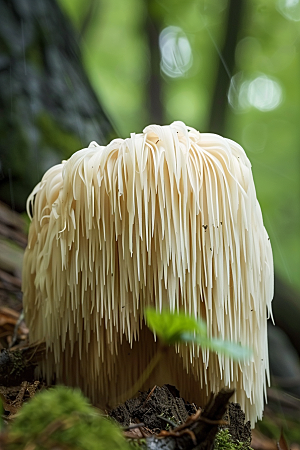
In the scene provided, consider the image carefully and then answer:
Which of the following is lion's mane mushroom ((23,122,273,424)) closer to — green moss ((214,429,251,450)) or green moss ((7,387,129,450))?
green moss ((214,429,251,450))

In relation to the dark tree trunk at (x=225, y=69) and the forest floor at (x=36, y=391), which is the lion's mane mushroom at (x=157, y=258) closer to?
the forest floor at (x=36, y=391)

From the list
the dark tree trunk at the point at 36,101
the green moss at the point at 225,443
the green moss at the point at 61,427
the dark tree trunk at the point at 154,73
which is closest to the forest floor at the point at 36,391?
the green moss at the point at 225,443

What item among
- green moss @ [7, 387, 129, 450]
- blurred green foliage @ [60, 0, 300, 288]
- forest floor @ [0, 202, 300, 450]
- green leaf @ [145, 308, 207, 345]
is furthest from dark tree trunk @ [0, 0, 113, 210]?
blurred green foliage @ [60, 0, 300, 288]

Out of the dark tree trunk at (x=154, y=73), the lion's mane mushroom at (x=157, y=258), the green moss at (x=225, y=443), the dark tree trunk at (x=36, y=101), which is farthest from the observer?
the dark tree trunk at (x=154, y=73)

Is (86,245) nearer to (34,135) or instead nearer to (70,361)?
(70,361)

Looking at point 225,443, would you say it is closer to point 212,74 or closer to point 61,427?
point 61,427

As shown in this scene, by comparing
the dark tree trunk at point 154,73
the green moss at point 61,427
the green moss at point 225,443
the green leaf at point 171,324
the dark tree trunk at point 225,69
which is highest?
the dark tree trunk at point 154,73

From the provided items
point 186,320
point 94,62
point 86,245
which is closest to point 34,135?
point 86,245
